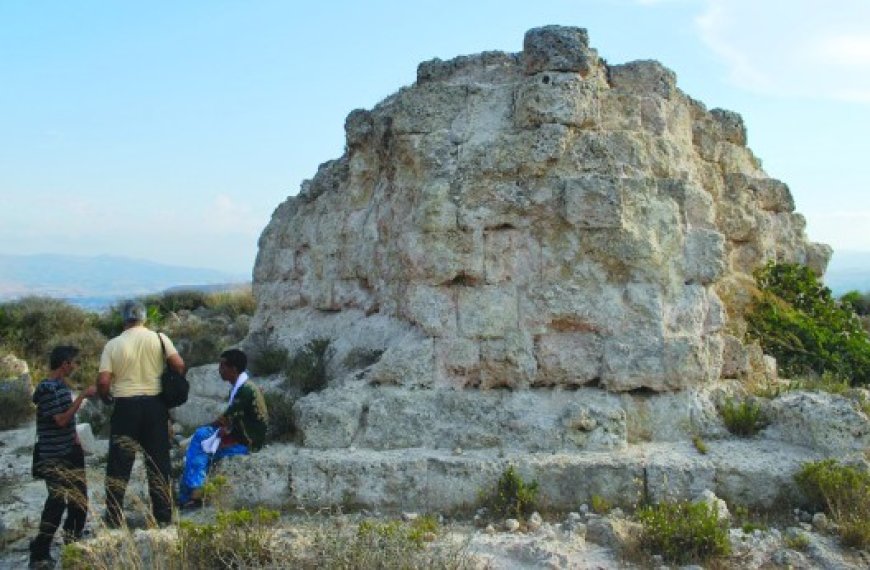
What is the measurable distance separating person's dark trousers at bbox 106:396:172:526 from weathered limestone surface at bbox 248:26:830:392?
147cm

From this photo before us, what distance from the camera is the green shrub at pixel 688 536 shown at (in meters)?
4.41

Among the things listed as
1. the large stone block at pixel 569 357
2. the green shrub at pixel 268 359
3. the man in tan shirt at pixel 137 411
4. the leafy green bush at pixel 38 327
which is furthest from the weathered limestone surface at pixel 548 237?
the leafy green bush at pixel 38 327

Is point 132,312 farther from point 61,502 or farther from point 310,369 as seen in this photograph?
point 310,369

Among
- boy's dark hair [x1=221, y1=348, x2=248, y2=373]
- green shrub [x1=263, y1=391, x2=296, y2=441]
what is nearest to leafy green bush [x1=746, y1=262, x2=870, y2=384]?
green shrub [x1=263, y1=391, x2=296, y2=441]

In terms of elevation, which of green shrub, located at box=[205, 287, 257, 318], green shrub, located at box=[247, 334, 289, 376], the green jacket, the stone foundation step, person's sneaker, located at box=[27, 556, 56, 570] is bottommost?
person's sneaker, located at box=[27, 556, 56, 570]

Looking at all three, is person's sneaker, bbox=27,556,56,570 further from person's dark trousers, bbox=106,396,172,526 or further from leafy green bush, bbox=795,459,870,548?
leafy green bush, bbox=795,459,870,548

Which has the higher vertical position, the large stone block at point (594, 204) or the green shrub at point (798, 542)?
the large stone block at point (594, 204)

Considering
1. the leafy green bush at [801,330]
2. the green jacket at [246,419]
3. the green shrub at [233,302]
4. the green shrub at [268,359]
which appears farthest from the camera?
the green shrub at [233,302]

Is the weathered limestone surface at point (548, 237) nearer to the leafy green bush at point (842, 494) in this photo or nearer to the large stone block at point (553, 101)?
the large stone block at point (553, 101)

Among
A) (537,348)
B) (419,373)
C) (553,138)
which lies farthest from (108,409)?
(553,138)

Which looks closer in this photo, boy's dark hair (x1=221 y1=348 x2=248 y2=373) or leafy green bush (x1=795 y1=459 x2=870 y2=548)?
leafy green bush (x1=795 y1=459 x2=870 y2=548)

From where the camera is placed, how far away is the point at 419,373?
5871 mm

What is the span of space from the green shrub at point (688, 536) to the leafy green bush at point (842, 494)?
78 centimetres

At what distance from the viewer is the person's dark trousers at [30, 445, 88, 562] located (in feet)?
16.1
